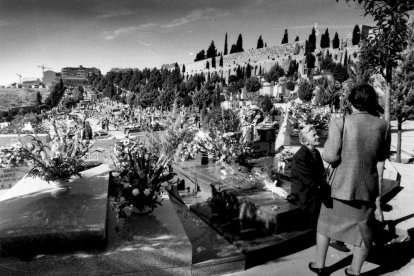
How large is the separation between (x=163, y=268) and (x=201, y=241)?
2.66 ft

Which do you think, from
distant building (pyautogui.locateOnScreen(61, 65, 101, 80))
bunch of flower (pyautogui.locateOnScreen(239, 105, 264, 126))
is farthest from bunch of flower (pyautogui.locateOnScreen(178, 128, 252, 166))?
distant building (pyautogui.locateOnScreen(61, 65, 101, 80))

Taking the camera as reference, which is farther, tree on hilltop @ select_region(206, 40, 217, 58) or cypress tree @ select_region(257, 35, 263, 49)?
tree on hilltop @ select_region(206, 40, 217, 58)

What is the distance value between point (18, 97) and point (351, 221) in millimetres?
190093

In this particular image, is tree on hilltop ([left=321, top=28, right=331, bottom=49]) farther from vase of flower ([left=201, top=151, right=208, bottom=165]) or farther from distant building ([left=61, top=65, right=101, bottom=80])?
distant building ([left=61, top=65, right=101, bottom=80])

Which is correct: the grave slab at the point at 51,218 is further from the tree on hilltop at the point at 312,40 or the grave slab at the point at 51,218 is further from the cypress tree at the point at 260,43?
the cypress tree at the point at 260,43

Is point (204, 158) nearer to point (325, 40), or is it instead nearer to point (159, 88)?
point (159, 88)

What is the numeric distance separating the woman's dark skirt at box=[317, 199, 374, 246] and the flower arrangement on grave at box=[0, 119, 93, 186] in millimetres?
2691

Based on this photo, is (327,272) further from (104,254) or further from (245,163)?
(245,163)

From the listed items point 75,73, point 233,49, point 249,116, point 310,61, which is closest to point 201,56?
point 233,49

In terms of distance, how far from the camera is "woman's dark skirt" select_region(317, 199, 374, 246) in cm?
272

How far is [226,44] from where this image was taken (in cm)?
11656

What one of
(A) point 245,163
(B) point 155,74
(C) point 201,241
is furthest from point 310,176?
(B) point 155,74

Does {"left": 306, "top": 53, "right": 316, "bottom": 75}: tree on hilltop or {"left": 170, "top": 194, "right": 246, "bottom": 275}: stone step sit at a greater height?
{"left": 306, "top": 53, "right": 316, "bottom": 75}: tree on hilltop

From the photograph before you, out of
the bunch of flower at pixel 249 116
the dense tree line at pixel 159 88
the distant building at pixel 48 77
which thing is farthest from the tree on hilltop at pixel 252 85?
the distant building at pixel 48 77
